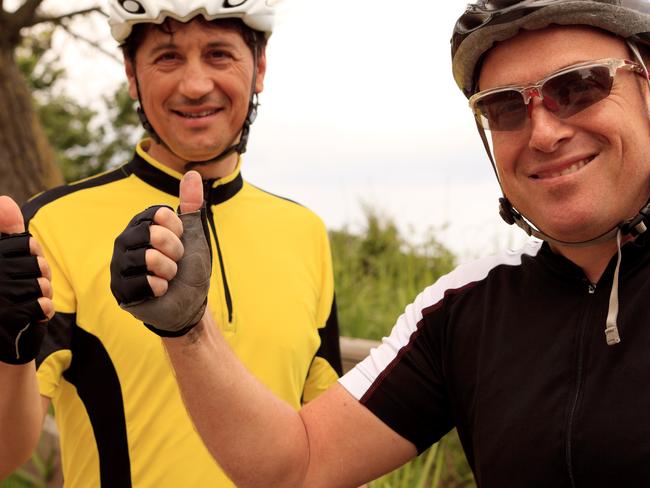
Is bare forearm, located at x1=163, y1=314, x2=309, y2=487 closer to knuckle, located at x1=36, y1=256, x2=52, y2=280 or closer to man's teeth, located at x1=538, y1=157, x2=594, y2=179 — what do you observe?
knuckle, located at x1=36, y1=256, x2=52, y2=280

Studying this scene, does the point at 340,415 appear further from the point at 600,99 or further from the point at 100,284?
the point at 600,99

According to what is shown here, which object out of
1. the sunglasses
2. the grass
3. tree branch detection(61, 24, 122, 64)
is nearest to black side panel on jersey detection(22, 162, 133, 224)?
the sunglasses

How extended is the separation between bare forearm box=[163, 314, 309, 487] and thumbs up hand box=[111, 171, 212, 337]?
10 cm

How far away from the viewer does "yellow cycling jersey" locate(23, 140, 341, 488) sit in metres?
2.68

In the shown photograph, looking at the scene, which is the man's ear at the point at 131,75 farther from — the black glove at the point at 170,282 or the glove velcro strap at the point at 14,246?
the black glove at the point at 170,282

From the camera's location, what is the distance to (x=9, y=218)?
2367 mm

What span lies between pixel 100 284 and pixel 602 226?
1.55m

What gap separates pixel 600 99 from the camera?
2.16 metres

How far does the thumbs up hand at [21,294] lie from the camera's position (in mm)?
2260

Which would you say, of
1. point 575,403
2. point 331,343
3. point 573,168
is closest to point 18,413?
point 331,343

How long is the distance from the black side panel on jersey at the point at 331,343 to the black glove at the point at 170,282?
3.39 ft

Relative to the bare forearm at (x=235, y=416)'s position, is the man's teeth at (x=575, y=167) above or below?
above

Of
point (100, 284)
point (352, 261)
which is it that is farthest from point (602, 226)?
point (352, 261)

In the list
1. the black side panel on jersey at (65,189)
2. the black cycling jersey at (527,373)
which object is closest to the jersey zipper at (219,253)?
the black side panel on jersey at (65,189)
